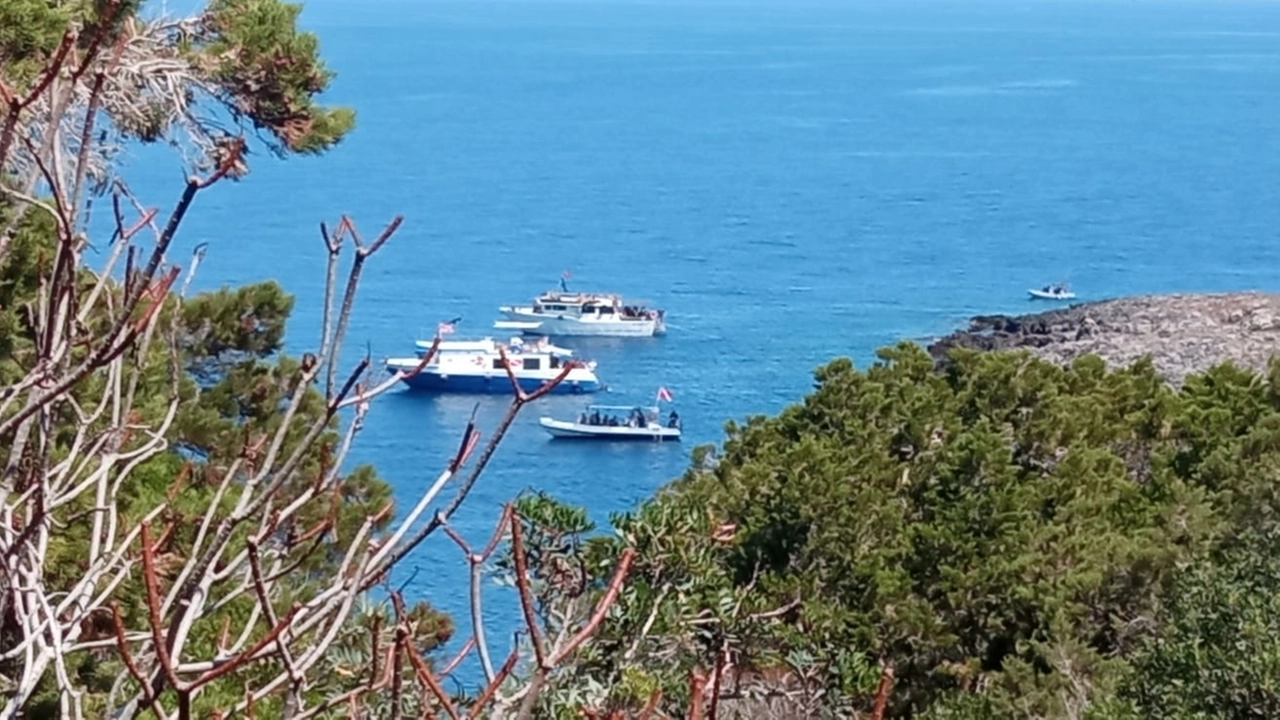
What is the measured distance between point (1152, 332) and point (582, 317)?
14.2 m

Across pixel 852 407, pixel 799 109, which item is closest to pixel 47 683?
pixel 852 407

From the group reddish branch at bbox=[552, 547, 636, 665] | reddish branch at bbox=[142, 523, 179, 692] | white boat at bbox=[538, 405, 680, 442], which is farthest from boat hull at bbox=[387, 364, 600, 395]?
reddish branch at bbox=[142, 523, 179, 692]

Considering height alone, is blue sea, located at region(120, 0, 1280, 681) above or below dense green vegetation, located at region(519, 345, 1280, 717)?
above

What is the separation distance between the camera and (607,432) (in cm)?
3650

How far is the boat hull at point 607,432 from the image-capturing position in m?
36.1

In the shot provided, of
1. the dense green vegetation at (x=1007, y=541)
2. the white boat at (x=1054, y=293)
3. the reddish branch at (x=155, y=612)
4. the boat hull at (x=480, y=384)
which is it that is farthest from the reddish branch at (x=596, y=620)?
the white boat at (x=1054, y=293)

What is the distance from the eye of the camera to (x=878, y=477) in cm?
1434

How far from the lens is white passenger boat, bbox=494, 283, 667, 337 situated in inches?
1720

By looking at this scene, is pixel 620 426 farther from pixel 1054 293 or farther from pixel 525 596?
pixel 525 596

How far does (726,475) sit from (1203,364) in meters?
23.2

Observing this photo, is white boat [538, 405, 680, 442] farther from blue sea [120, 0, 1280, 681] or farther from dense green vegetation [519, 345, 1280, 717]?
dense green vegetation [519, 345, 1280, 717]

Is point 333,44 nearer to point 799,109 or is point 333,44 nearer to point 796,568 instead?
point 799,109

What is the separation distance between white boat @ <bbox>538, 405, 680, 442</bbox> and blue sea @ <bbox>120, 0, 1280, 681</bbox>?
50 centimetres

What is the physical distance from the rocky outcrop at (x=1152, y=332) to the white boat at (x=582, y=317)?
306 inches
